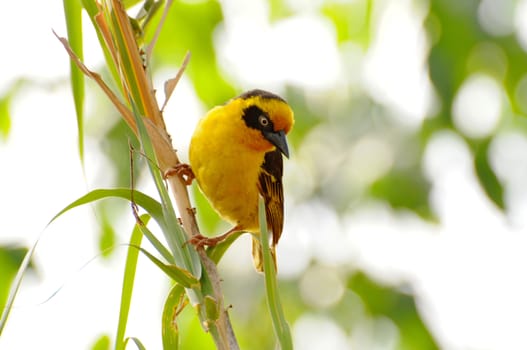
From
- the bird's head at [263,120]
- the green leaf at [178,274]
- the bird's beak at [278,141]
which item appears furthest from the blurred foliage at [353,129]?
the green leaf at [178,274]

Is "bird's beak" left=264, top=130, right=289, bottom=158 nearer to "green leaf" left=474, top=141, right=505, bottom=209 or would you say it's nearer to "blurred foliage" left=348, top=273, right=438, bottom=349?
"green leaf" left=474, top=141, right=505, bottom=209

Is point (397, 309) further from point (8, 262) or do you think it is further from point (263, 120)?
point (8, 262)

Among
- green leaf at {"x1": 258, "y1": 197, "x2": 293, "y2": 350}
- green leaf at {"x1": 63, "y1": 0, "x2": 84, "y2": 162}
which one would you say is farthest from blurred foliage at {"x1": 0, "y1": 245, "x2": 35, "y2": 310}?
green leaf at {"x1": 258, "y1": 197, "x2": 293, "y2": 350}

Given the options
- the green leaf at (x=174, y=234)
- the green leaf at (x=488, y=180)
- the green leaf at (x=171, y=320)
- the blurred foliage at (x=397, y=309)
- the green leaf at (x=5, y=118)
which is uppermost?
the green leaf at (x=488, y=180)

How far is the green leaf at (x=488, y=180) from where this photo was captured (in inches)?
131

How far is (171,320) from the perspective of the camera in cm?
177

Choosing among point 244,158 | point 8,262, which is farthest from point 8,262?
point 244,158

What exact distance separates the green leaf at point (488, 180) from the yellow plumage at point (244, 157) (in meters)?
0.79

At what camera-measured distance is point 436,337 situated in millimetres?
3914

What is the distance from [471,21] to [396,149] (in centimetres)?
117

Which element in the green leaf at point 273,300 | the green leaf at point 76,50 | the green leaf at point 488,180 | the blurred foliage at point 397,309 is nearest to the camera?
the green leaf at point 273,300

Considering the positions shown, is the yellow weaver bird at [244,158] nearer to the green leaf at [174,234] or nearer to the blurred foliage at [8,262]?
the blurred foliage at [8,262]

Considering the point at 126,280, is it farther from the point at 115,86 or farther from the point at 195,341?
the point at 195,341

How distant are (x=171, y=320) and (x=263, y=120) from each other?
198 cm
